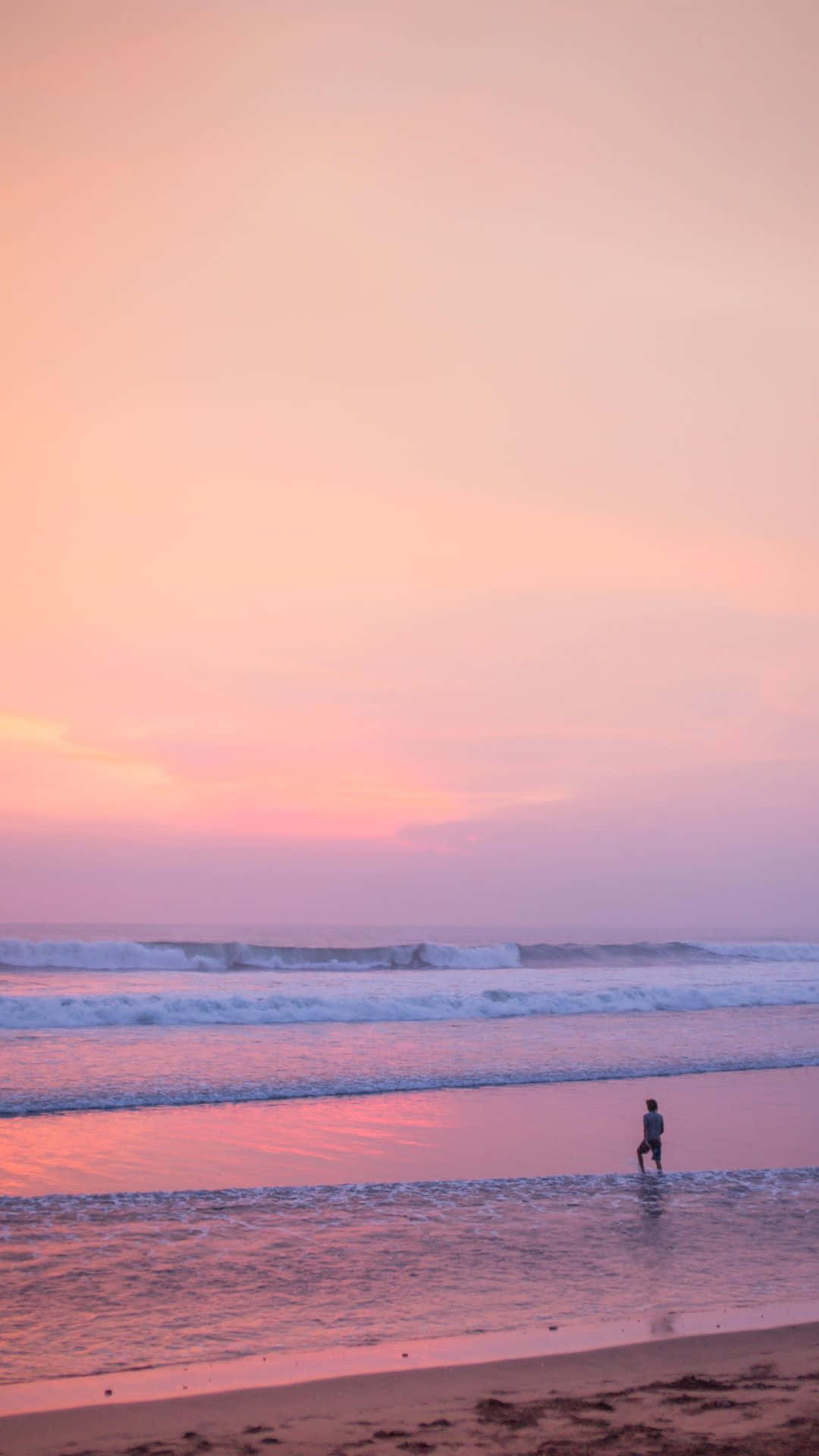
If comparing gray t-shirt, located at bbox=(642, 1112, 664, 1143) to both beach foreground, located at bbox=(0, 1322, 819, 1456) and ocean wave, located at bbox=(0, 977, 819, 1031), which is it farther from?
ocean wave, located at bbox=(0, 977, 819, 1031)

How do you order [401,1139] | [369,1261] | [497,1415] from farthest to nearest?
[401,1139], [369,1261], [497,1415]

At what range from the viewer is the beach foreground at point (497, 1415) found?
599cm

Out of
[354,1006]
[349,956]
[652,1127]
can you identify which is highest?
[652,1127]

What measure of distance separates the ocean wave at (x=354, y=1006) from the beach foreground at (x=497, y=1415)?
2056 centimetres

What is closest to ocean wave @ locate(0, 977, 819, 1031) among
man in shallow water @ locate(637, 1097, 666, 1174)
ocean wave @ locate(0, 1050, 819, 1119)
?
ocean wave @ locate(0, 1050, 819, 1119)

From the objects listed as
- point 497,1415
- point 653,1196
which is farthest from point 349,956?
point 497,1415

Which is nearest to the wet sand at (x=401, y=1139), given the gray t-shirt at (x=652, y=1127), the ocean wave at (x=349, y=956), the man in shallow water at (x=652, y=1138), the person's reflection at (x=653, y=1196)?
the man in shallow water at (x=652, y=1138)

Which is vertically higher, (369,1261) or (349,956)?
(369,1261)

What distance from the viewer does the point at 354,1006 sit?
29766 mm

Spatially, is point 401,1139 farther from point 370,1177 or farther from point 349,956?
point 349,956

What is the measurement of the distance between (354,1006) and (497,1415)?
2369 cm

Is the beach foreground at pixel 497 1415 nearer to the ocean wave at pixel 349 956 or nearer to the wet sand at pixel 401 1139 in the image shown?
the wet sand at pixel 401 1139

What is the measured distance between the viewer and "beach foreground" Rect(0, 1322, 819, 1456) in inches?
236

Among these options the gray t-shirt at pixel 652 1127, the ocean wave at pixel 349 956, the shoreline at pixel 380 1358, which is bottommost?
the ocean wave at pixel 349 956
